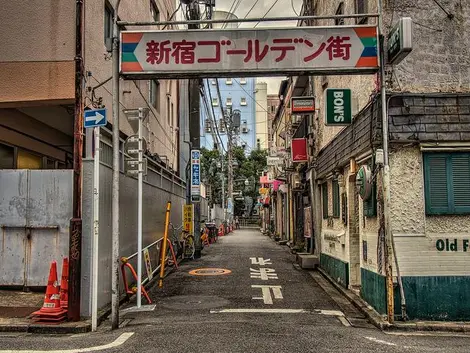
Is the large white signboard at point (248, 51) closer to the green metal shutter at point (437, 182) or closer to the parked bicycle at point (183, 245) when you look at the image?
the green metal shutter at point (437, 182)

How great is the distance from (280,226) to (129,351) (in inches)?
1052

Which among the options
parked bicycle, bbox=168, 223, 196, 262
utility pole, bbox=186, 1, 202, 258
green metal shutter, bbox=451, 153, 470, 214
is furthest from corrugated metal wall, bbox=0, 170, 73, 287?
utility pole, bbox=186, 1, 202, 258

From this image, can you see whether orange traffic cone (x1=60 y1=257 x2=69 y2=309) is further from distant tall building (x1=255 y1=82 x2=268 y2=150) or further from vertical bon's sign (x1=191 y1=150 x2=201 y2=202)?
distant tall building (x1=255 y1=82 x2=268 y2=150)

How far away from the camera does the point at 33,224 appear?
9891mm

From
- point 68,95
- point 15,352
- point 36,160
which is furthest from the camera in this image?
point 36,160

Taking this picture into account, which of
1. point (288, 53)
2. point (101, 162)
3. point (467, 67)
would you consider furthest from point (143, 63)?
→ point (467, 67)

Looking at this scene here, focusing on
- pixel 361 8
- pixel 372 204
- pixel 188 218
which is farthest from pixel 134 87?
pixel 372 204

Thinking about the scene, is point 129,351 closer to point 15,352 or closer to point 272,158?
point 15,352

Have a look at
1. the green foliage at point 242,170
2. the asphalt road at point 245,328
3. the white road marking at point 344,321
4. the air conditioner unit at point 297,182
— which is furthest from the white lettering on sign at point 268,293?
the green foliage at point 242,170

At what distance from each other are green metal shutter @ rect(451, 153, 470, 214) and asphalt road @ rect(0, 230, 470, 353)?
7.17ft

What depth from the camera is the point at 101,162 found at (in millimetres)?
8961

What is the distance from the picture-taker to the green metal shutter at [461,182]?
8.22 metres

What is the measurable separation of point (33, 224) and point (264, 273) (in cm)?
699

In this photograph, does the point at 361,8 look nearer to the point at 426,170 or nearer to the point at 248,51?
the point at 248,51
